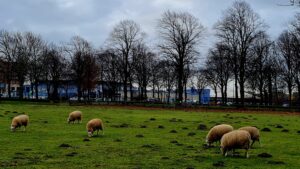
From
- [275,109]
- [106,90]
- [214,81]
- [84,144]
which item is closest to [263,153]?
[84,144]

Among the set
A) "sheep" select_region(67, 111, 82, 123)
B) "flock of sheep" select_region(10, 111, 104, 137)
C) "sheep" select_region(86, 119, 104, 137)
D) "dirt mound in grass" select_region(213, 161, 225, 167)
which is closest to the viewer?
"dirt mound in grass" select_region(213, 161, 225, 167)

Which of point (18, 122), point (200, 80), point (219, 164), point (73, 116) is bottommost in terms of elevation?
point (219, 164)

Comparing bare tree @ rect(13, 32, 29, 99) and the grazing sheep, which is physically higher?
bare tree @ rect(13, 32, 29, 99)

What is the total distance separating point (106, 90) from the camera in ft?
448

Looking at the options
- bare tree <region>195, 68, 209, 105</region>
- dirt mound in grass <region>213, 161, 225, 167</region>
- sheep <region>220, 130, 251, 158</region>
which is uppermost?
bare tree <region>195, 68, 209, 105</region>

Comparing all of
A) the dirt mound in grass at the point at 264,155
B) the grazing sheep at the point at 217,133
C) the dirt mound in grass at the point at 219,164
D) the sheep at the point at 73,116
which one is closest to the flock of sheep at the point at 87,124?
the sheep at the point at 73,116

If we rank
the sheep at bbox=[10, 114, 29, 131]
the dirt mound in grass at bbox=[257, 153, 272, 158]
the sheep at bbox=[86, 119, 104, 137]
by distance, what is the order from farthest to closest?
the sheep at bbox=[10, 114, 29, 131] < the sheep at bbox=[86, 119, 104, 137] < the dirt mound in grass at bbox=[257, 153, 272, 158]

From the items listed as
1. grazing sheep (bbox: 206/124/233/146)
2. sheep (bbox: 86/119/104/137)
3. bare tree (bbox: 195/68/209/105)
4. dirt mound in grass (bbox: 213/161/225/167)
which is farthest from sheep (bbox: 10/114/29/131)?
bare tree (bbox: 195/68/209/105)

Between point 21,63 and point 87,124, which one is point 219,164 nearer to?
point 87,124

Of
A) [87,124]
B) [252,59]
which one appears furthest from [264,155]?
[252,59]

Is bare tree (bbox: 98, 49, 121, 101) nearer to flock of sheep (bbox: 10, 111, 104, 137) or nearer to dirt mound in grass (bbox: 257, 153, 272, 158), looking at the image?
flock of sheep (bbox: 10, 111, 104, 137)

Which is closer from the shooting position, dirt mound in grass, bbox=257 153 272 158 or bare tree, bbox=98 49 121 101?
dirt mound in grass, bbox=257 153 272 158

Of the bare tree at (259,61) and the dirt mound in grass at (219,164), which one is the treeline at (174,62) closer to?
the bare tree at (259,61)

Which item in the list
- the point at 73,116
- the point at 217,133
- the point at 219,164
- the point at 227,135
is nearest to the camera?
the point at 219,164
